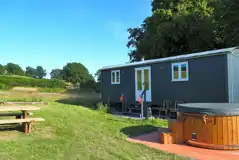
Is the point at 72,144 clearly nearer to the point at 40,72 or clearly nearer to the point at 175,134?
the point at 175,134

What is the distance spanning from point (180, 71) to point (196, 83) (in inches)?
35.2

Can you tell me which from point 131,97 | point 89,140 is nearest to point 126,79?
point 131,97

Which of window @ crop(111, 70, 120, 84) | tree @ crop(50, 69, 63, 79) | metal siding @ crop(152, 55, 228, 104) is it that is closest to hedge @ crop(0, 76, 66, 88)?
window @ crop(111, 70, 120, 84)

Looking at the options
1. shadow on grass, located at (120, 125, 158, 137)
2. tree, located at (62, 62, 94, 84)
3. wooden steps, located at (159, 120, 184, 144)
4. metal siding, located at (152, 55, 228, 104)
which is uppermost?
tree, located at (62, 62, 94, 84)

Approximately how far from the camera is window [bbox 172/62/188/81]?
9866 mm

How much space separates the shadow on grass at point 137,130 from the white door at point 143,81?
162 inches

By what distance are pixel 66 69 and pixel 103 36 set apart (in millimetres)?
39489

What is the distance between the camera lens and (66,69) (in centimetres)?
6153

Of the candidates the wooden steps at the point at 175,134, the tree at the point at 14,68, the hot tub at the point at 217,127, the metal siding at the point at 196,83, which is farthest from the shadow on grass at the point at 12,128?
the tree at the point at 14,68

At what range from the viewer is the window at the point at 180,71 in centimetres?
987

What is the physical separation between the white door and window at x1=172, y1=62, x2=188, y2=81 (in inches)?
56.8

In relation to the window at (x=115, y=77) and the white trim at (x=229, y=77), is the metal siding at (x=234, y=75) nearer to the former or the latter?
the white trim at (x=229, y=77)

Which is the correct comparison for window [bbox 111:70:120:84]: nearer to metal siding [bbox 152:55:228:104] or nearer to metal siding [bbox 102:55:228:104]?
metal siding [bbox 102:55:228:104]

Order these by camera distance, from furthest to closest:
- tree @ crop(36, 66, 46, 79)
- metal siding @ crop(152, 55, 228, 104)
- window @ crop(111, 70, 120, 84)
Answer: tree @ crop(36, 66, 46, 79) < window @ crop(111, 70, 120, 84) < metal siding @ crop(152, 55, 228, 104)
